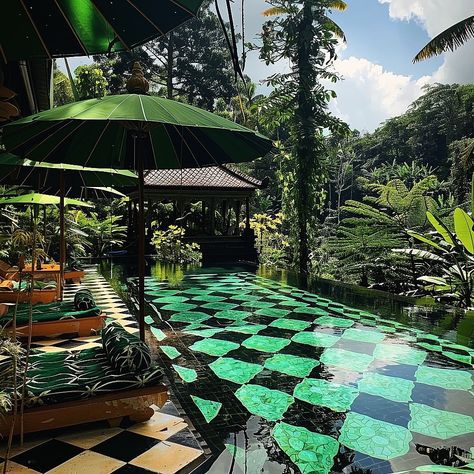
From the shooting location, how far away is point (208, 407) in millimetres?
3115

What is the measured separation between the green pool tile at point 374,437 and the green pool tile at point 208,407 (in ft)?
2.79

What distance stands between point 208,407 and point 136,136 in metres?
2.01

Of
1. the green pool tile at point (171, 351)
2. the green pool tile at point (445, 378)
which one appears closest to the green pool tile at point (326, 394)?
the green pool tile at point (445, 378)

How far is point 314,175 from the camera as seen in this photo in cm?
1200

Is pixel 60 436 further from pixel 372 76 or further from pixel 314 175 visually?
Answer: pixel 372 76

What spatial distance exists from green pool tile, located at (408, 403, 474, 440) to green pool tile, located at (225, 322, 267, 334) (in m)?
2.42

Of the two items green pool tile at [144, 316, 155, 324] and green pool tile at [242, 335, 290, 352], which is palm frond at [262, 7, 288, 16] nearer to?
green pool tile at [144, 316, 155, 324]

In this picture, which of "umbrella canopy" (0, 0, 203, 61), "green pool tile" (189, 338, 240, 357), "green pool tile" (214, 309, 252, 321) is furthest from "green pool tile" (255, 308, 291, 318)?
"umbrella canopy" (0, 0, 203, 61)

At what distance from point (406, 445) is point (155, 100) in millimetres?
2524

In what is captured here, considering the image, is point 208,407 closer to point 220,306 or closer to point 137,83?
point 137,83

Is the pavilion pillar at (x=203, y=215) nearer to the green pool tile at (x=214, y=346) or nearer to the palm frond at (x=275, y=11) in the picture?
the palm frond at (x=275, y=11)

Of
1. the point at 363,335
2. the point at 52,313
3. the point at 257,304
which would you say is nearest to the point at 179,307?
the point at 257,304

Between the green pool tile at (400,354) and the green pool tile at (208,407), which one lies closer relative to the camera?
the green pool tile at (208,407)

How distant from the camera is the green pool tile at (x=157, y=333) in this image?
5.04 m
